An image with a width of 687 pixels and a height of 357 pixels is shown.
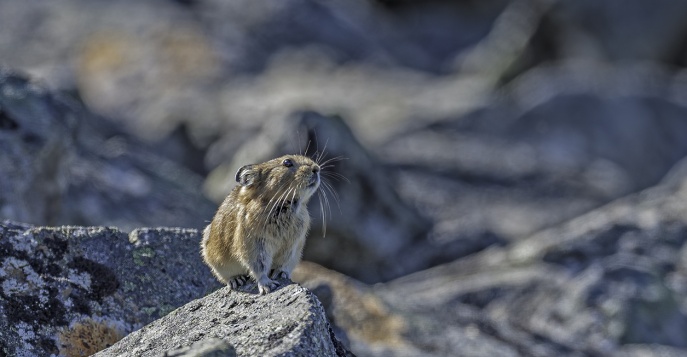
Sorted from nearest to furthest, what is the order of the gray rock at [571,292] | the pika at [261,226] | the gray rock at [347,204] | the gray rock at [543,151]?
the pika at [261,226] < the gray rock at [571,292] < the gray rock at [347,204] < the gray rock at [543,151]

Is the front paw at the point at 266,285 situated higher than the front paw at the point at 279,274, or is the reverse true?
the front paw at the point at 279,274

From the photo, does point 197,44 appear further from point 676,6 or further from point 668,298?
point 668,298

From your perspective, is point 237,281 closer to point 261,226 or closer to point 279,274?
point 279,274

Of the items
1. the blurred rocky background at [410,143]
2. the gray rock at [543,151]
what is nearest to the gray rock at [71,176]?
the blurred rocky background at [410,143]

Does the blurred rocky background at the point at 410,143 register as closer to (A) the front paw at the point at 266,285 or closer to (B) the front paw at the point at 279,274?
(B) the front paw at the point at 279,274

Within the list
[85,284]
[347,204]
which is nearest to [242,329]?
[85,284]

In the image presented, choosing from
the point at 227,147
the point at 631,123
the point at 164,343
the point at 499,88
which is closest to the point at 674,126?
the point at 631,123

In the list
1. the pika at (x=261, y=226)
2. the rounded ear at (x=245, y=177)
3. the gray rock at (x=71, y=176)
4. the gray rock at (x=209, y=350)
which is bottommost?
the gray rock at (x=209, y=350)
